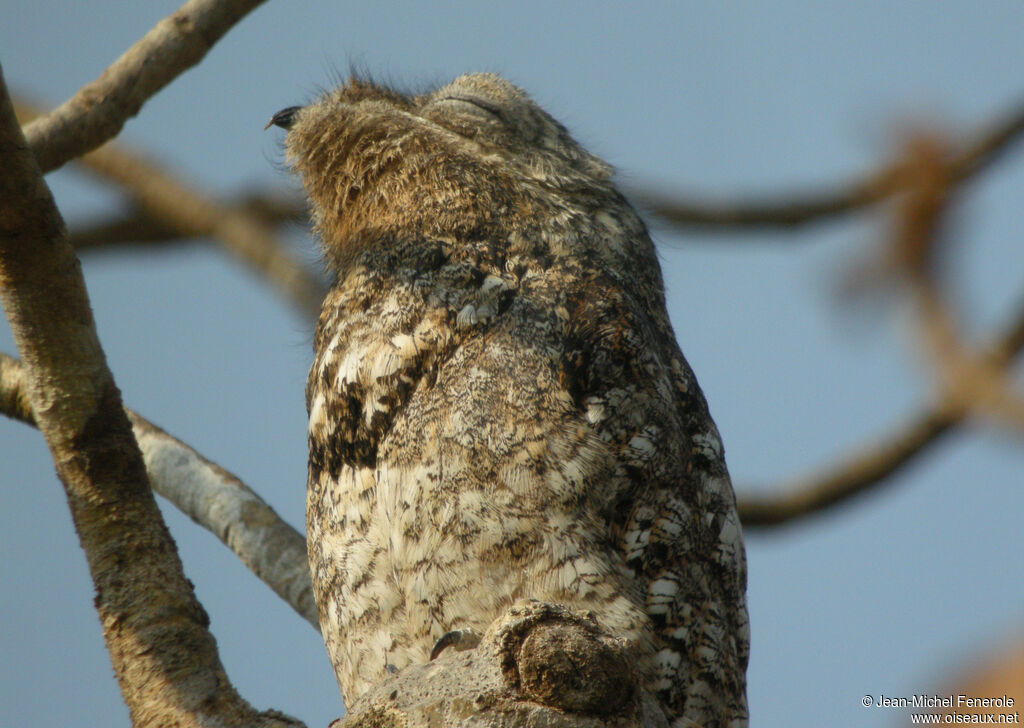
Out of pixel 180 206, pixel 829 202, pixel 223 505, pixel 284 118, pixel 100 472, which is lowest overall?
pixel 100 472

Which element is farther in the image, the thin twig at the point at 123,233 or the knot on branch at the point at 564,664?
the thin twig at the point at 123,233

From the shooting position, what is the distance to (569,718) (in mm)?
1742

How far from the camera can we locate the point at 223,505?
138 inches

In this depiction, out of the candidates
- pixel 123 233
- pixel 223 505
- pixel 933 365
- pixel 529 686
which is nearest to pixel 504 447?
pixel 529 686

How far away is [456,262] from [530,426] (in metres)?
0.52

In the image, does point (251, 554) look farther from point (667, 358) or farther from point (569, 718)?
point (569, 718)

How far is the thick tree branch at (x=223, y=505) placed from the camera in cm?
343

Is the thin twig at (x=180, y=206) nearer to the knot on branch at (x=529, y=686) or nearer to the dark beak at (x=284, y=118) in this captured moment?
the dark beak at (x=284, y=118)

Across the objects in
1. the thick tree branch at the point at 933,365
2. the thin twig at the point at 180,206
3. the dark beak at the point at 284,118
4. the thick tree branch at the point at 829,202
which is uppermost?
the thick tree branch at the point at 829,202

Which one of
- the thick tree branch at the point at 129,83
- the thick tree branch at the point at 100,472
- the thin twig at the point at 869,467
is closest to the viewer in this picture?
the thick tree branch at the point at 100,472

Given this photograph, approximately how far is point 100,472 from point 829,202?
4.24 meters

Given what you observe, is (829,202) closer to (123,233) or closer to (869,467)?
(869,467)

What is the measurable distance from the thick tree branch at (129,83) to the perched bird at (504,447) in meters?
0.85

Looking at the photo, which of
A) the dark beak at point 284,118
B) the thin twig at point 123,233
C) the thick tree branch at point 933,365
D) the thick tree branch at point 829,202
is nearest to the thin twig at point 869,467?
the thick tree branch at point 933,365
